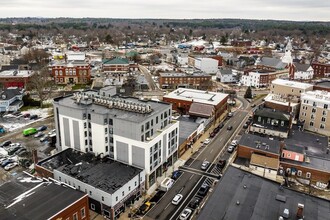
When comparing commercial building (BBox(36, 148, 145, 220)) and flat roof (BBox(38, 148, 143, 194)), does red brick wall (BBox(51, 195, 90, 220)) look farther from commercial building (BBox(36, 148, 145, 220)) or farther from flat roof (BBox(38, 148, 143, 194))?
flat roof (BBox(38, 148, 143, 194))

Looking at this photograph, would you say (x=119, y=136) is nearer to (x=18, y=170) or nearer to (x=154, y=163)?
(x=154, y=163)

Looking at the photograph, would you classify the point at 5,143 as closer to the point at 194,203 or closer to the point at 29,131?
the point at 29,131

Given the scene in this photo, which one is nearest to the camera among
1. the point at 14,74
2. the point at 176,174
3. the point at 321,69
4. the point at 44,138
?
the point at 176,174

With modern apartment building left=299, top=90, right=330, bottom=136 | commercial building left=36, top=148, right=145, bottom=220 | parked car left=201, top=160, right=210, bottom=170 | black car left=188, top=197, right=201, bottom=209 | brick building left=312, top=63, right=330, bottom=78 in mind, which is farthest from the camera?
brick building left=312, top=63, right=330, bottom=78

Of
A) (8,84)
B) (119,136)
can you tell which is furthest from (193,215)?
(8,84)

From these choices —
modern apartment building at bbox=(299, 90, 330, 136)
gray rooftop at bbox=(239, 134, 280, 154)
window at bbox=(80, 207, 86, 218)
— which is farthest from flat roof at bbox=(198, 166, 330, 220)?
modern apartment building at bbox=(299, 90, 330, 136)

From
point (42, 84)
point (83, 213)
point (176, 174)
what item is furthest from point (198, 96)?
point (83, 213)
